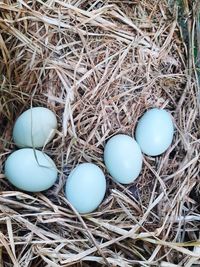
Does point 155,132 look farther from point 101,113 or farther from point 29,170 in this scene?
point 29,170

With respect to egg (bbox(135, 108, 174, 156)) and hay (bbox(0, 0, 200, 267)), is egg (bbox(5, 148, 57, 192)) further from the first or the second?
egg (bbox(135, 108, 174, 156))

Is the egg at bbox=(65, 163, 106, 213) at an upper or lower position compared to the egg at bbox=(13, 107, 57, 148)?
lower

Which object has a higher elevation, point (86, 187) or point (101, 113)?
point (101, 113)

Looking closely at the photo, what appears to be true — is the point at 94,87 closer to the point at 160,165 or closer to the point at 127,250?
the point at 160,165

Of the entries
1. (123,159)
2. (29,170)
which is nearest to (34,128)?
(29,170)

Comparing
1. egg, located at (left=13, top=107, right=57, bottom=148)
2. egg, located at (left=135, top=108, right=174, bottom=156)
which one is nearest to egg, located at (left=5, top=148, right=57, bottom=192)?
egg, located at (left=13, top=107, right=57, bottom=148)

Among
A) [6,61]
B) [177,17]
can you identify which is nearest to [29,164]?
[6,61]
